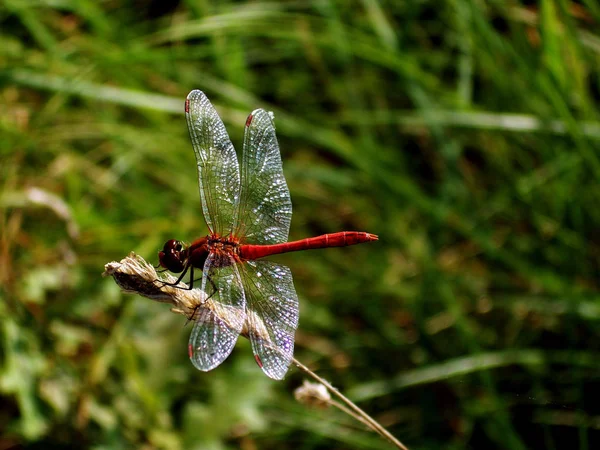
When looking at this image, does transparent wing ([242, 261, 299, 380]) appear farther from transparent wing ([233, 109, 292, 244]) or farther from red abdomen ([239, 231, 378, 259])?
transparent wing ([233, 109, 292, 244])

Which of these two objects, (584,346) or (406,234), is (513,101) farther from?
(584,346)

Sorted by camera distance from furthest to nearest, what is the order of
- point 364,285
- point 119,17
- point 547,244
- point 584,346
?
1. point 119,17
2. point 364,285
3. point 547,244
4. point 584,346

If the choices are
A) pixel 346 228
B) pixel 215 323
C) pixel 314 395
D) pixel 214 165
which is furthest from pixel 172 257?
pixel 346 228

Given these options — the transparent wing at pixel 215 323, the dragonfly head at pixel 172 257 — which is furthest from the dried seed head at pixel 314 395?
the dragonfly head at pixel 172 257

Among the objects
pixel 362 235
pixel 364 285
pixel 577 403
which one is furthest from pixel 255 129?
pixel 577 403

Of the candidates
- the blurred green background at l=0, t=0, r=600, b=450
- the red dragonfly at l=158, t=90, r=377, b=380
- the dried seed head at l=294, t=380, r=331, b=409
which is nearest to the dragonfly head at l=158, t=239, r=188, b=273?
the red dragonfly at l=158, t=90, r=377, b=380
